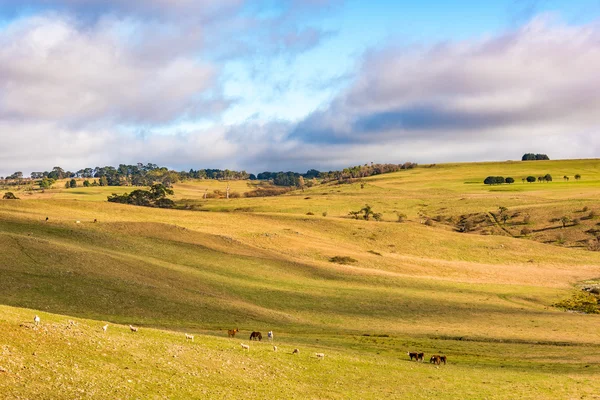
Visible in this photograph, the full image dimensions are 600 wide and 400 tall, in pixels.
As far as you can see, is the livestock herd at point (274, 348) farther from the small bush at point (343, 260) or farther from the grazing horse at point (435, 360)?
the small bush at point (343, 260)

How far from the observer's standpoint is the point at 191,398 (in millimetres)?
24828

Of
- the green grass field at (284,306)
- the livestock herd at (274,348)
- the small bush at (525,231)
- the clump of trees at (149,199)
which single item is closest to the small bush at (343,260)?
the green grass field at (284,306)

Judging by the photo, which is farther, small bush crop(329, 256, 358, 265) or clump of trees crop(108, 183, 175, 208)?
clump of trees crop(108, 183, 175, 208)

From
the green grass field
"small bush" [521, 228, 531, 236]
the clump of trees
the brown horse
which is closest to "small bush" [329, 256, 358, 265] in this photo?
the green grass field

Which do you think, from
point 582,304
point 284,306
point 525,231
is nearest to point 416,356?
point 284,306

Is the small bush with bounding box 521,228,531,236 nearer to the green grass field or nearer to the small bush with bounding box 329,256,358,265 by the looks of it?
the green grass field

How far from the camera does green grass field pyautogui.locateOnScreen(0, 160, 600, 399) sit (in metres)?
28.0

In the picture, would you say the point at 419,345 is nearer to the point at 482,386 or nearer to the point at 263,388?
the point at 482,386

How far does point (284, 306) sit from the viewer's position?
61.0m

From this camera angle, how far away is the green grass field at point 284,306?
91.8 ft

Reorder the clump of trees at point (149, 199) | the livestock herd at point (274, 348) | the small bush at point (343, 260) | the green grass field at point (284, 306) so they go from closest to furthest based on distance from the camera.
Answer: the green grass field at point (284, 306)
the livestock herd at point (274, 348)
the small bush at point (343, 260)
the clump of trees at point (149, 199)

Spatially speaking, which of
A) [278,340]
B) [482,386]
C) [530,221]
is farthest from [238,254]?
[530,221]

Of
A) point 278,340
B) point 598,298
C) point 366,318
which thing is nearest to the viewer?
point 278,340

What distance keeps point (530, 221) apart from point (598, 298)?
212 feet
